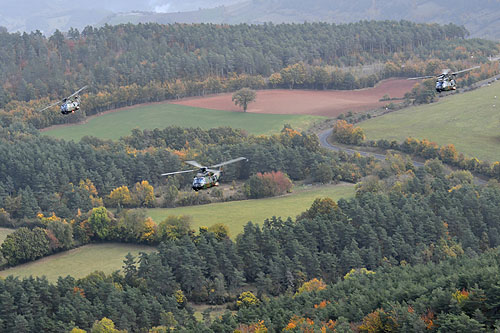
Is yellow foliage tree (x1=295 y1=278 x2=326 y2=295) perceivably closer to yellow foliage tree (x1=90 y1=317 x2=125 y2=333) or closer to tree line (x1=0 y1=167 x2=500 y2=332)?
tree line (x1=0 y1=167 x2=500 y2=332)

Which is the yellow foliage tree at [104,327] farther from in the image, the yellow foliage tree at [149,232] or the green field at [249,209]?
the green field at [249,209]

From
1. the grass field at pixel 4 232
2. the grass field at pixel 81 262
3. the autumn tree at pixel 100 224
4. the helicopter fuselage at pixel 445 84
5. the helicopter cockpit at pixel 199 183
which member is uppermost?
the helicopter fuselage at pixel 445 84

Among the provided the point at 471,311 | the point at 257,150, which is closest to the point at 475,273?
the point at 471,311

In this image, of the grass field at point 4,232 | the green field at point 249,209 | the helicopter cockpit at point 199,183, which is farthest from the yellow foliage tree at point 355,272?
the grass field at point 4,232

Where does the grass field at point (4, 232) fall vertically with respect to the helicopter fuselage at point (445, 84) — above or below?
below

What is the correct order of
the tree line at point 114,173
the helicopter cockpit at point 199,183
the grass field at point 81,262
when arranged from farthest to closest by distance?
the tree line at point 114,173, the grass field at point 81,262, the helicopter cockpit at point 199,183

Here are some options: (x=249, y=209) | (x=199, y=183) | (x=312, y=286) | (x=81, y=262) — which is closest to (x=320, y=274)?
(x=312, y=286)
